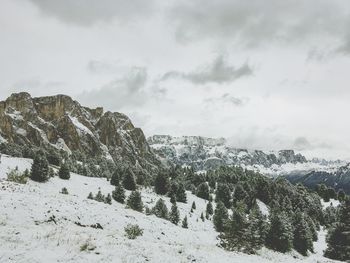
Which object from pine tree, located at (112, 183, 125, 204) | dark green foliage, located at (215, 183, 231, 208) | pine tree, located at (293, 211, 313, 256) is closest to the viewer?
pine tree, located at (293, 211, 313, 256)

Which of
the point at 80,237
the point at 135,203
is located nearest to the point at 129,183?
the point at 135,203

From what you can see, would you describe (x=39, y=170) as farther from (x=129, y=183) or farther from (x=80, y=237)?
(x=80, y=237)

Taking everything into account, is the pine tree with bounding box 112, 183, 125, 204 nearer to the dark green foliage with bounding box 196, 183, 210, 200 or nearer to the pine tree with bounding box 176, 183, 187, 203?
the pine tree with bounding box 176, 183, 187, 203

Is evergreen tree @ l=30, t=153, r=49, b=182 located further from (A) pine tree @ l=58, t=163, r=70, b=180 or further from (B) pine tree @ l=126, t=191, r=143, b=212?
(B) pine tree @ l=126, t=191, r=143, b=212

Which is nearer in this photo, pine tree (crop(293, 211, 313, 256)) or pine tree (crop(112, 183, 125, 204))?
pine tree (crop(293, 211, 313, 256))

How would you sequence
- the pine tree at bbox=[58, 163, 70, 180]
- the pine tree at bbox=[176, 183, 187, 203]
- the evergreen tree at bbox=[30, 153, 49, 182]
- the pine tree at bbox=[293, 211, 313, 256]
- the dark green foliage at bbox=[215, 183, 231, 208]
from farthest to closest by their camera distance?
the dark green foliage at bbox=[215, 183, 231, 208] → the pine tree at bbox=[176, 183, 187, 203] → the pine tree at bbox=[58, 163, 70, 180] → the evergreen tree at bbox=[30, 153, 49, 182] → the pine tree at bbox=[293, 211, 313, 256]

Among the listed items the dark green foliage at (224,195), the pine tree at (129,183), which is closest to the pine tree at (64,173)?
the pine tree at (129,183)

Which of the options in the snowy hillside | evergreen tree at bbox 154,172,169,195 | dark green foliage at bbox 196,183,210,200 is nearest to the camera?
the snowy hillside

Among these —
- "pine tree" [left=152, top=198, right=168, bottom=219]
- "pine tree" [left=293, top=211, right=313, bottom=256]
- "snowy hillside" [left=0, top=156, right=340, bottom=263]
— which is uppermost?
"snowy hillside" [left=0, top=156, right=340, bottom=263]

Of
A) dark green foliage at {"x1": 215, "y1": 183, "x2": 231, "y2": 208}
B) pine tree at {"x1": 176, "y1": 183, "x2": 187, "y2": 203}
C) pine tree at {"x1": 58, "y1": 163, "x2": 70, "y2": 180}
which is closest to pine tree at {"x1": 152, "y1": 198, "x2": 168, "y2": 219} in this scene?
pine tree at {"x1": 58, "y1": 163, "x2": 70, "y2": 180}

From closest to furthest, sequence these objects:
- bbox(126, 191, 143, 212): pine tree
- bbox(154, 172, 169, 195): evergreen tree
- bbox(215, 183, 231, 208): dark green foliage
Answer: bbox(126, 191, 143, 212): pine tree
bbox(154, 172, 169, 195): evergreen tree
bbox(215, 183, 231, 208): dark green foliage

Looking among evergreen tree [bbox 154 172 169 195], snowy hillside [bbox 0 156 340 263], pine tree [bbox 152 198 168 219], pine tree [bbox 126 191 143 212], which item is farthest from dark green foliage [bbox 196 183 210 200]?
snowy hillside [bbox 0 156 340 263]

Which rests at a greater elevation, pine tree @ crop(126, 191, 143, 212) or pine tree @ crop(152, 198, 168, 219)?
pine tree @ crop(126, 191, 143, 212)

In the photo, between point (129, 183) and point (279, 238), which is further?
point (129, 183)
